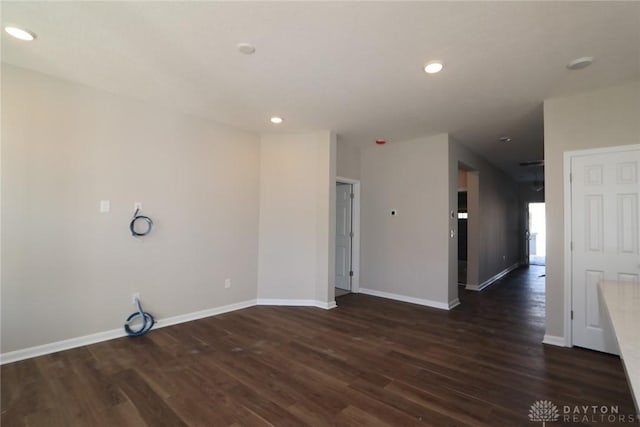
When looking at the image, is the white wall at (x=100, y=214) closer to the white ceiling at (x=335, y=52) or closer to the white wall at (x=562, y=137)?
the white ceiling at (x=335, y=52)

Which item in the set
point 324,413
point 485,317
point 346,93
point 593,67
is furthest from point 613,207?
point 324,413

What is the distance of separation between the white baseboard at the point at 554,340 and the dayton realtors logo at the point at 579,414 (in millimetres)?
1162

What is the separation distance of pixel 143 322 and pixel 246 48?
3.14 m

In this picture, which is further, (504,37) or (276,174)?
(276,174)

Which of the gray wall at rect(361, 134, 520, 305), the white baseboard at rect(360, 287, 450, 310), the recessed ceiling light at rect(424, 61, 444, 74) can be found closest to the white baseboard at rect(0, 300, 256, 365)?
the white baseboard at rect(360, 287, 450, 310)

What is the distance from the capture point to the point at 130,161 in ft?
11.0

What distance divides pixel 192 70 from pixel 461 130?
11.8 feet

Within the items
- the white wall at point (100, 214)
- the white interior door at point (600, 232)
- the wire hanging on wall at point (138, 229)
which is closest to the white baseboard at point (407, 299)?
the white interior door at point (600, 232)

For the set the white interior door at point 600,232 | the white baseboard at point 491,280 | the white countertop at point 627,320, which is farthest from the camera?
the white baseboard at point 491,280

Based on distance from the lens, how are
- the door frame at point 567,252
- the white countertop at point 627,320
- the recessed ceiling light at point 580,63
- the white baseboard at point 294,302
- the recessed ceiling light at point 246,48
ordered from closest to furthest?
1. the white countertop at point 627,320
2. the recessed ceiling light at point 246,48
3. the recessed ceiling light at point 580,63
4. the door frame at point 567,252
5. the white baseboard at point 294,302

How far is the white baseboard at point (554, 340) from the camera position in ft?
10.3

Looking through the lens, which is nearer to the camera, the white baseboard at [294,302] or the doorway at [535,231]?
the white baseboard at [294,302]

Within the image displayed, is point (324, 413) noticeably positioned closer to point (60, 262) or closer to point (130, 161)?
point (60, 262)

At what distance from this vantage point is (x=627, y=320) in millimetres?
1330
